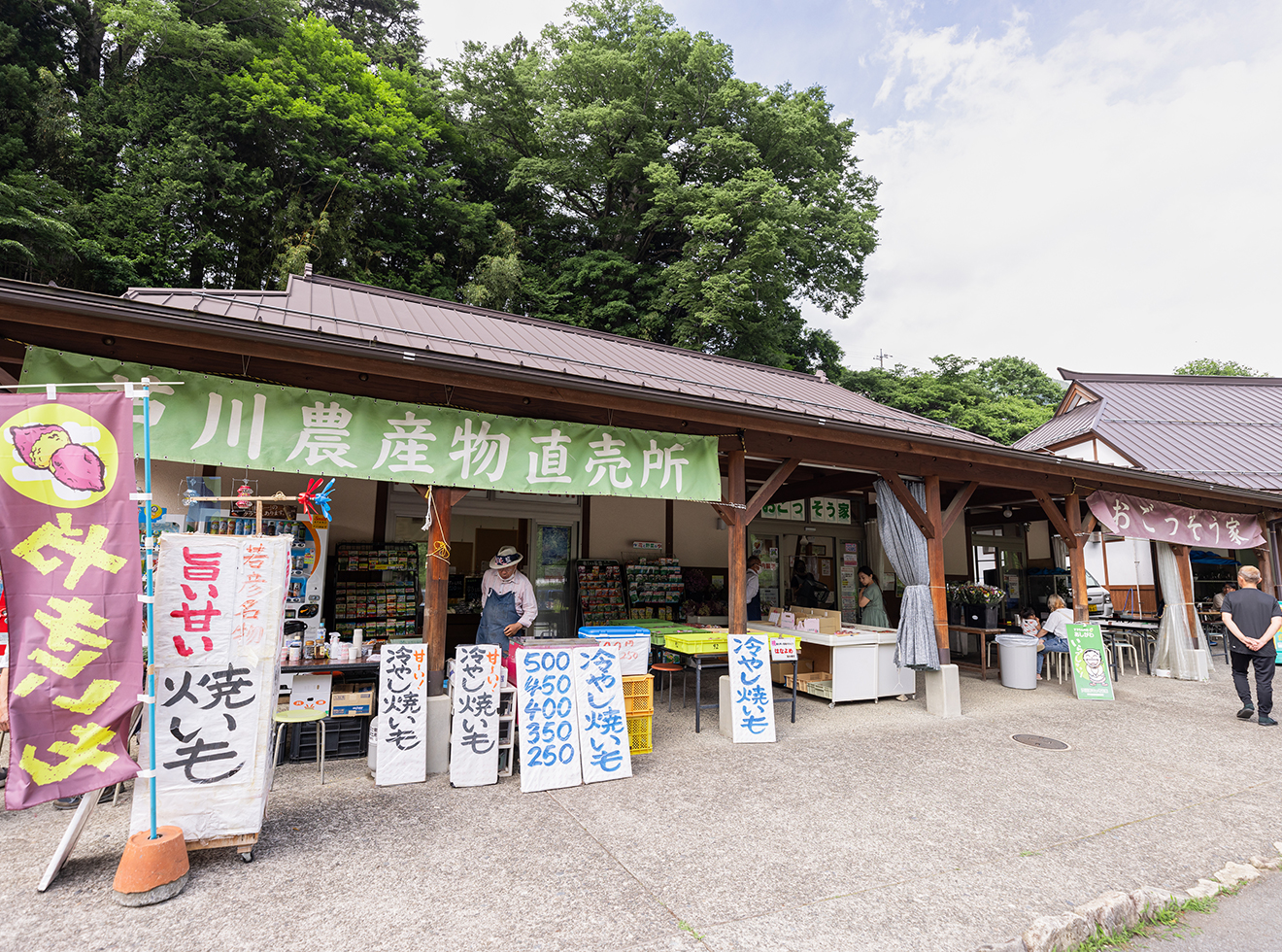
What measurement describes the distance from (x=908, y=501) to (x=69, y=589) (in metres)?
7.60

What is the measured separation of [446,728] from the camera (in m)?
5.25

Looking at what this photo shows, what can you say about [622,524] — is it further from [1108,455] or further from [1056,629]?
[1108,455]

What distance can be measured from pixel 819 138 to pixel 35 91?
20.7 meters

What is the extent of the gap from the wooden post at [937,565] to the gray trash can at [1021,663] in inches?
78.1

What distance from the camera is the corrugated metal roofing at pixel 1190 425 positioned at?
15.0m

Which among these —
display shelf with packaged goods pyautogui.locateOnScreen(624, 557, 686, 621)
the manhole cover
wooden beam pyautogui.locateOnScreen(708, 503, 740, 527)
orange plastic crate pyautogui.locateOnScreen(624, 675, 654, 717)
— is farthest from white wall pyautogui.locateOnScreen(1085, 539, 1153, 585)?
orange plastic crate pyautogui.locateOnScreen(624, 675, 654, 717)

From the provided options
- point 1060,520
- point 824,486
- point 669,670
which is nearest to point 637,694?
point 669,670

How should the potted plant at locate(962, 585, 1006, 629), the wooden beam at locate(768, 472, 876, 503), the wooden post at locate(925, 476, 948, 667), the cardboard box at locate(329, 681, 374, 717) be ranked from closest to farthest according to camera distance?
the cardboard box at locate(329, 681, 374, 717)
the wooden post at locate(925, 476, 948, 667)
the wooden beam at locate(768, 472, 876, 503)
the potted plant at locate(962, 585, 1006, 629)

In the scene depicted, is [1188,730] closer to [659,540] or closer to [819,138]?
[659,540]

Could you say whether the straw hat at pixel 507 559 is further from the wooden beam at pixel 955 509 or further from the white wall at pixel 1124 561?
the white wall at pixel 1124 561

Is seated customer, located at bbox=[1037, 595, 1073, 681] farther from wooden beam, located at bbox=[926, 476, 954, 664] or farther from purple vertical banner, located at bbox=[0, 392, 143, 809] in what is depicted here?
purple vertical banner, located at bbox=[0, 392, 143, 809]

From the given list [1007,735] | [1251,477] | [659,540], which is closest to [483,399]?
[659,540]

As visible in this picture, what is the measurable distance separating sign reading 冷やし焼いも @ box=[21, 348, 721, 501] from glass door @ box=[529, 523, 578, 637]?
3.88m

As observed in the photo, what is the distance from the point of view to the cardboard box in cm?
551
